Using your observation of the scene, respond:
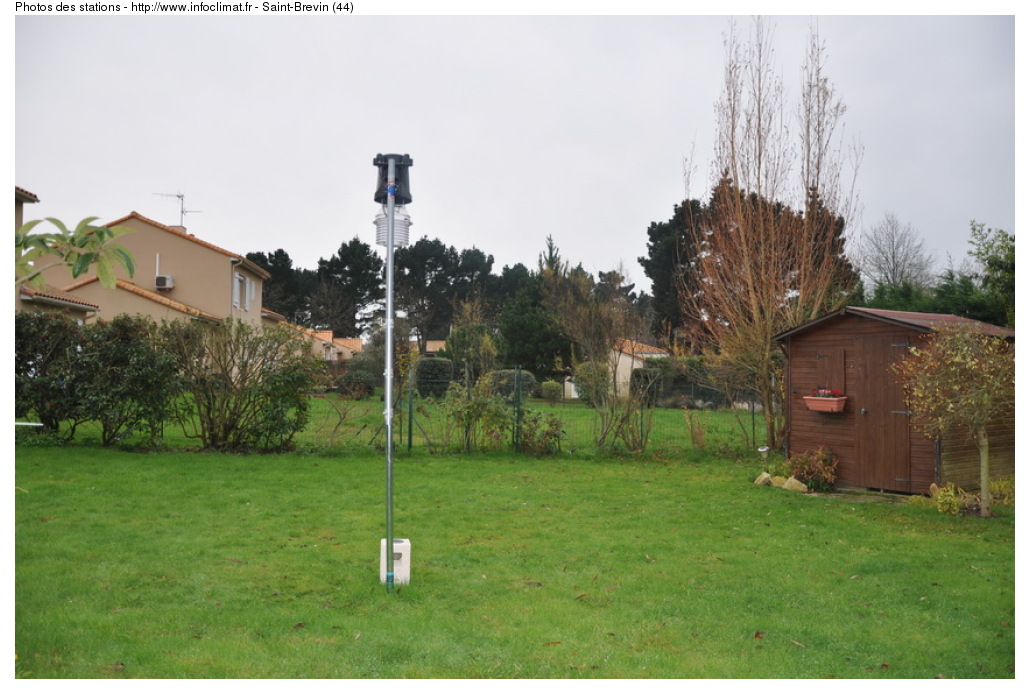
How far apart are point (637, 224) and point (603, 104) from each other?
81.7 feet

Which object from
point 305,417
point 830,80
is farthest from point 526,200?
point 305,417

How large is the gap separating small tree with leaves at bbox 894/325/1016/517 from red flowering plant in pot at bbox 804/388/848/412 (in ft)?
4.43

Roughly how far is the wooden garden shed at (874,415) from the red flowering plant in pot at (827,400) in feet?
0.13

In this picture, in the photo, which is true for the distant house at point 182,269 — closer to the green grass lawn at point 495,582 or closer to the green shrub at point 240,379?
the green shrub at point 240,379

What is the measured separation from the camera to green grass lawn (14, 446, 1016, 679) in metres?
3.71

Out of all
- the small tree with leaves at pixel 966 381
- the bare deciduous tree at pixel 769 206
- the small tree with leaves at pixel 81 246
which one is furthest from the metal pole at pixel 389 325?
the bare deciduous tree at pixel 769 206

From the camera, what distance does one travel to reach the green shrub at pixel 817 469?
922 cm

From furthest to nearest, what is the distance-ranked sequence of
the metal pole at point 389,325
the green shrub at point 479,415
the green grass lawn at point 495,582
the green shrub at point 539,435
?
the green shrub at point 539,435 < the green shrub at point 479,415 < the metal pole at point 389,325 < the green grass lawn at point 495,582

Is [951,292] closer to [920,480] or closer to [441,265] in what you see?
[920,480]

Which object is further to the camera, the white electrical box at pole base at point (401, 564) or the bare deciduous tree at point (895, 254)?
the bare deciduous tree at point (895, 254)

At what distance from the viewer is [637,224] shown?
3303 cm

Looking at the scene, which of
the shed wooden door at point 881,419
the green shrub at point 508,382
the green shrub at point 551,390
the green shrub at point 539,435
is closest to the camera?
the shed wooden door at point 881,419

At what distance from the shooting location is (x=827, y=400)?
9109mm

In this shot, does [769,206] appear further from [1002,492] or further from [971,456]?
[1002,492]
